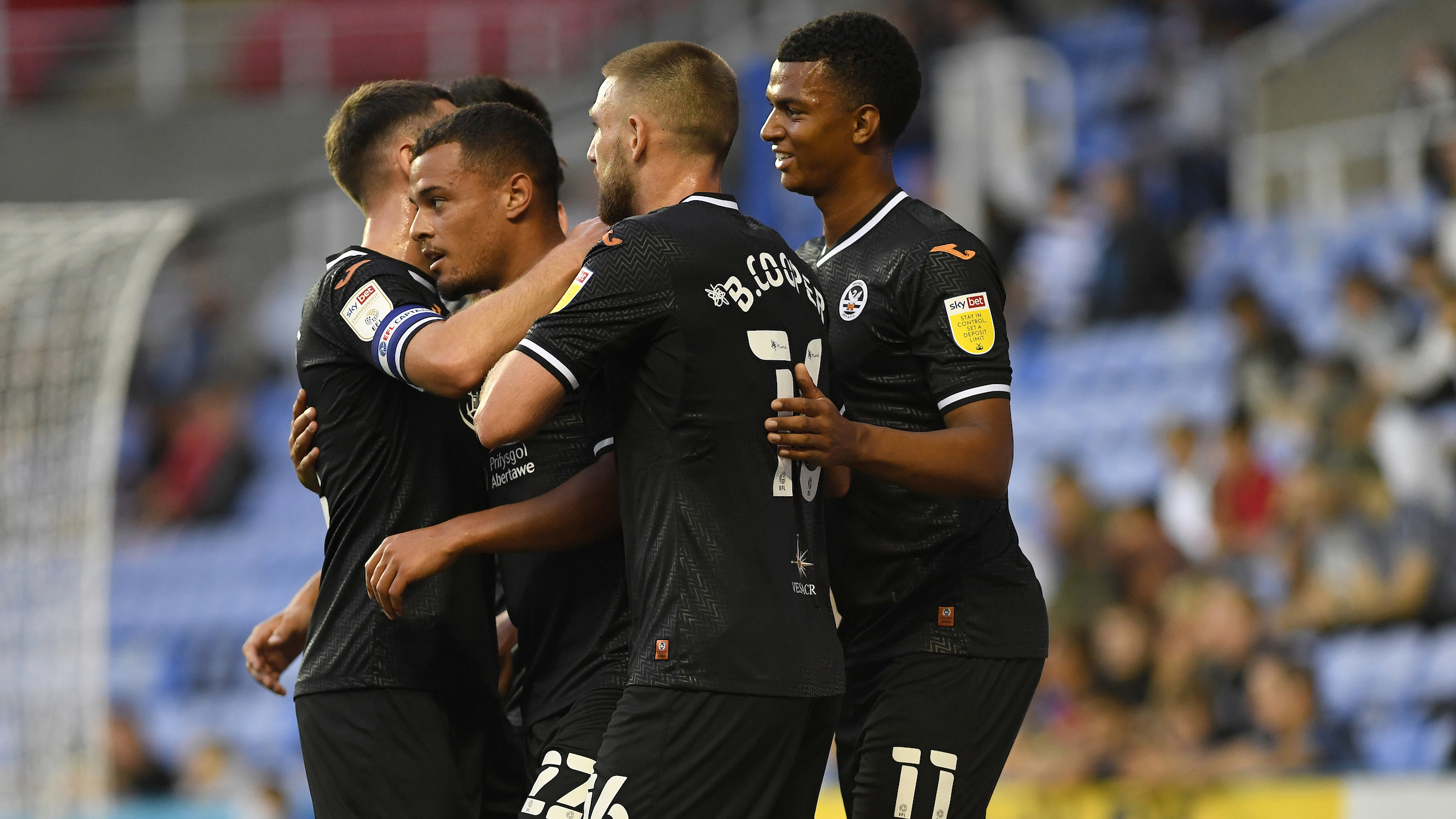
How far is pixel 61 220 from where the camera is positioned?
1018cm

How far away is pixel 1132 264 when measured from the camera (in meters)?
11.2

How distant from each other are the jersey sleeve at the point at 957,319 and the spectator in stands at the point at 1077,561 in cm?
554

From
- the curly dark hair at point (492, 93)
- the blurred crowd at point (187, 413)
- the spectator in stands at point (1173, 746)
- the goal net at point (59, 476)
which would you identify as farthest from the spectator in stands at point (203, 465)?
the curly dark hair at point (492, 93)

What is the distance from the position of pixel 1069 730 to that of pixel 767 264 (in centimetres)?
606

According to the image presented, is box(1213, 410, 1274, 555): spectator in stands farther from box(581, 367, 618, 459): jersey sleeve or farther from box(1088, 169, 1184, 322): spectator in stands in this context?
box(581, 367, 618, 459): jersey sleeve

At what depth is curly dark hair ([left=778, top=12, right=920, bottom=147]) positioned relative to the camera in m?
4.07

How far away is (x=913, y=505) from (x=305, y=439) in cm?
148

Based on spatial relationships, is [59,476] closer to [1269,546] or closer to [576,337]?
[1269,546]

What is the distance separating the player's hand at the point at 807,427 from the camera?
3248 millimetres

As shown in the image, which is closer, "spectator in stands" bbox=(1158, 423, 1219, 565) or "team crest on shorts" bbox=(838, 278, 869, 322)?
"team crest on shorts" bbox=(838, 278, 869, 322)

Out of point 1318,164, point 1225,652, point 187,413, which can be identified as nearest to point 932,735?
point 1225,652

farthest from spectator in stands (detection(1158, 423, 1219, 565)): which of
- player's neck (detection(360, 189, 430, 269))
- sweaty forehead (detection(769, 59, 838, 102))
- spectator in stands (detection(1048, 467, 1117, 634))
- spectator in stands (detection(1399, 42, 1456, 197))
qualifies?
player's neck (detection(360, 189, 430, 269))

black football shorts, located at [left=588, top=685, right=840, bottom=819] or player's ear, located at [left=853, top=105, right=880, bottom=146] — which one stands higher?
player's ear, located at [left=853, top=105, right=880, bottom=146]

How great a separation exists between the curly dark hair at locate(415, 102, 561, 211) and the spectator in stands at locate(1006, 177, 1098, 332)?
316 inches
